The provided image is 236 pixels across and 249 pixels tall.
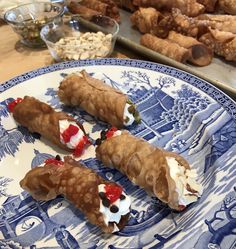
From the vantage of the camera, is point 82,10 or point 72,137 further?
point 82,10

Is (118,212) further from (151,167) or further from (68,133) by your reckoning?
(68,133)

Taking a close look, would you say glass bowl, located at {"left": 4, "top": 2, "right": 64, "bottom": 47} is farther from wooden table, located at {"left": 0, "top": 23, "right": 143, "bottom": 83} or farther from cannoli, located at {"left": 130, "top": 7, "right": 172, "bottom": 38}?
cannoli, located at {"left": 130, "top": 7, "right": 172, "bottom": 38}

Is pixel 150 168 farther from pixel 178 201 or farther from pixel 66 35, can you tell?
pixel 66 35

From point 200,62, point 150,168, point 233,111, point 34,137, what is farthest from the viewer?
point 200,62

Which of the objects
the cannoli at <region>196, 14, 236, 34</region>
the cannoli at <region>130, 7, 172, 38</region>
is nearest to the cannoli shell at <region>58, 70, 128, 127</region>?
the cannoli at <region>130, 7, 172, 38</region>

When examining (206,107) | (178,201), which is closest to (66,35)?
(206,107)

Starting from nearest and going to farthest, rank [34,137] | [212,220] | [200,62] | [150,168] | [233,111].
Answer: [212,220] < [150,168] < [233,111] < [34,137] < [200,62]

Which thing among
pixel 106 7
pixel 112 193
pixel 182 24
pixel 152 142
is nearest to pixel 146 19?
pixel 182 24
